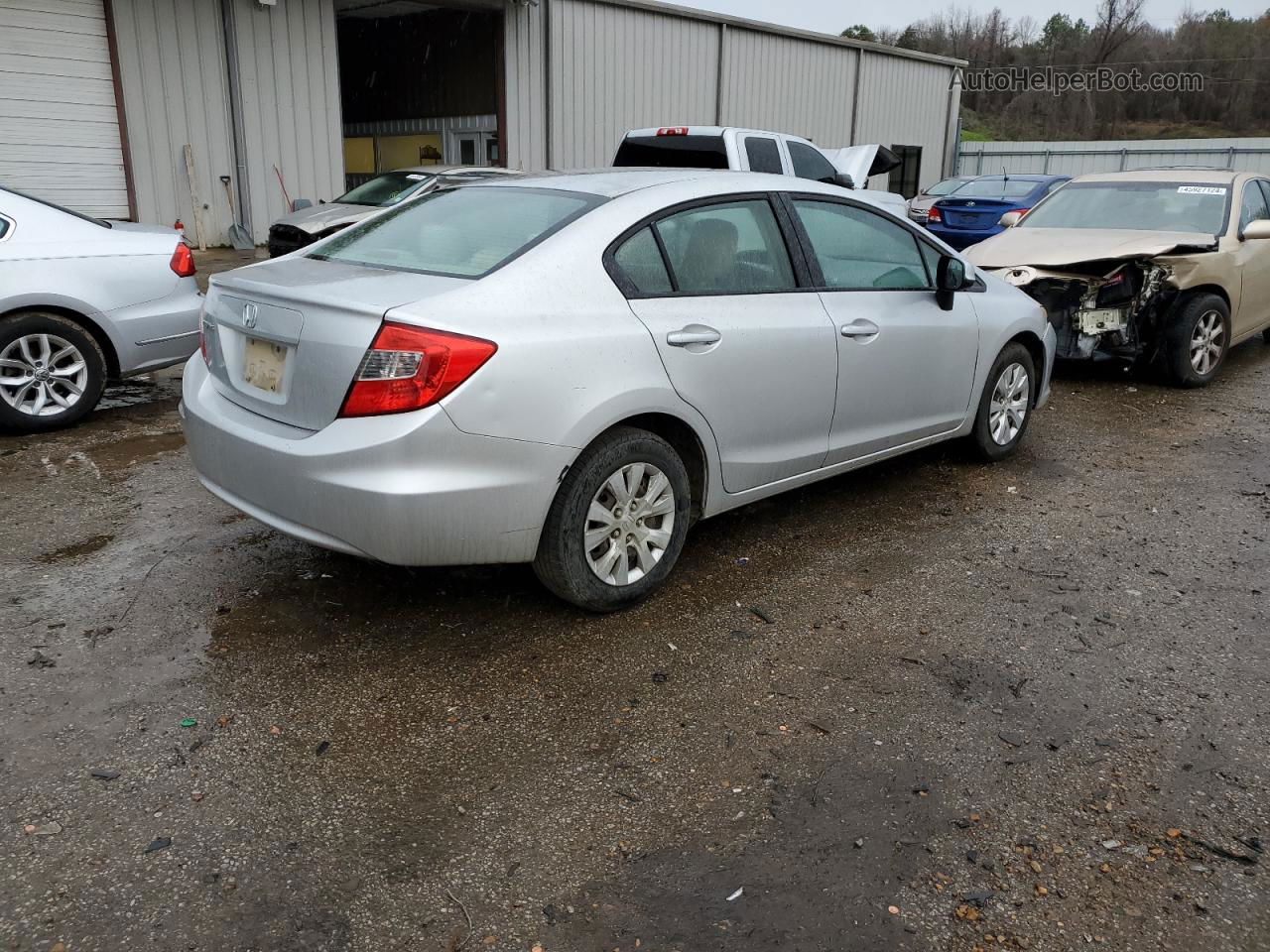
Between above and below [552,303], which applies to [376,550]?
below

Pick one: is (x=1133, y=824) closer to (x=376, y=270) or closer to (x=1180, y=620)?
(x=1180, y=620)

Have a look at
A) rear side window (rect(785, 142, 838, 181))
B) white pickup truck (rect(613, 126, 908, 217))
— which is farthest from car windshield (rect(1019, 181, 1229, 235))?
rear side window (rect(785, 142, 838, 181))

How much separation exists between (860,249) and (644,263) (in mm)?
1378

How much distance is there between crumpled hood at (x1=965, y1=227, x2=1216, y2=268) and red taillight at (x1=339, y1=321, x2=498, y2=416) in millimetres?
5794

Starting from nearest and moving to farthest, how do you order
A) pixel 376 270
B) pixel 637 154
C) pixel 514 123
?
pixel 376 270
pixel 637 154
pixel 514 123

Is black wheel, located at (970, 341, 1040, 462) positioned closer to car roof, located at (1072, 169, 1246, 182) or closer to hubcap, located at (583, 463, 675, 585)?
hubcap, located at (583, 463, 675, 585)

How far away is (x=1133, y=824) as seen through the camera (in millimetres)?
2746

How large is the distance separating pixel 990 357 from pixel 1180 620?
1922mm

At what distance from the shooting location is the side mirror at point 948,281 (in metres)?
5.01

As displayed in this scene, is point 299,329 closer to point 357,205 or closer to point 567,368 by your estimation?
point 567,368

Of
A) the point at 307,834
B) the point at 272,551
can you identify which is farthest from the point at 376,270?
the point at 307,834

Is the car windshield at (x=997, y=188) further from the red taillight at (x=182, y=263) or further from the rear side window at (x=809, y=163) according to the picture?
the red taillight at (x=182, y=263)

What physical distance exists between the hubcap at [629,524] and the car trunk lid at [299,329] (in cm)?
89

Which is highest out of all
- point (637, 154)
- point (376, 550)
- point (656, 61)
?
point (656, 61)
